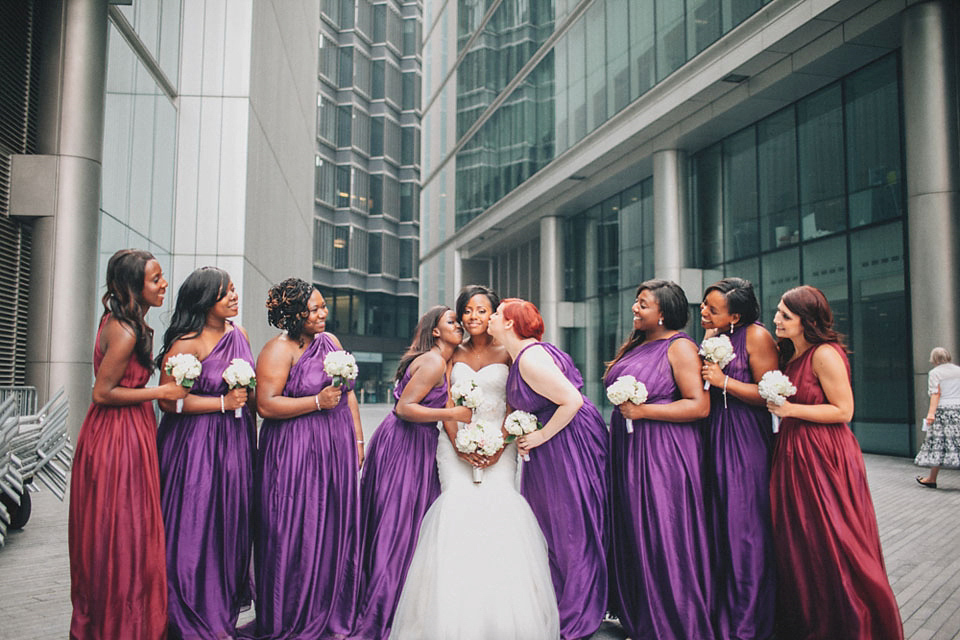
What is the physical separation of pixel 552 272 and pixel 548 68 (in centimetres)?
725

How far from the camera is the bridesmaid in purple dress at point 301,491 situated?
15.5ft

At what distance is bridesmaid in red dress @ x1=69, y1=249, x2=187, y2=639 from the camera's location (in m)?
4.09

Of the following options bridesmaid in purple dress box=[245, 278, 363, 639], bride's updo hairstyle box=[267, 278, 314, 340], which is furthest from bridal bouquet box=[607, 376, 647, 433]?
bride's updo hairstyle box=[267, 278, 314, 340]

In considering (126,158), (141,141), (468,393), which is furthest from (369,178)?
(468,393)

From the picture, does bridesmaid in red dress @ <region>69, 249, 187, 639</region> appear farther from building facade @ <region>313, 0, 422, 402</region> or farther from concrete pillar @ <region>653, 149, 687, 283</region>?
building facade @ <region>313, 0, 422, 402</region>

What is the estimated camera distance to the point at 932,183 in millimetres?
13102

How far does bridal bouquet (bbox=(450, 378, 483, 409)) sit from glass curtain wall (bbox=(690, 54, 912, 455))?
12.7 metres

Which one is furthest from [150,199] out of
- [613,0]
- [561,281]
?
[561,281]

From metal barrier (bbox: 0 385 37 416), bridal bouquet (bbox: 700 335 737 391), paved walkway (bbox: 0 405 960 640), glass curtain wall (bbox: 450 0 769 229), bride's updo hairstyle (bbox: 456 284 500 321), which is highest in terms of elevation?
glass curtain wall (bbox: 450 0 769 229)

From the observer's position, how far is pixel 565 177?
2480 cm

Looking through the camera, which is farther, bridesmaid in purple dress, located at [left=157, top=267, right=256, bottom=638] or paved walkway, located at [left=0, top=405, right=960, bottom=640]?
paved walkway, located at [left=0, top=405, right=960, bottom=640]

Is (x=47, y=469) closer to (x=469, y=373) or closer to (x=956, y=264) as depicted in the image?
(x=469, y=373)

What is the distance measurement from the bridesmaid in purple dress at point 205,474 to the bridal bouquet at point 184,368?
0.20 meters

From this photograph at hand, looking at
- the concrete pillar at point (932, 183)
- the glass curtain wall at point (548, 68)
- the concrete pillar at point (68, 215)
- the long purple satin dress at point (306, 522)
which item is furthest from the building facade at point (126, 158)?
the concrete pillar at point (932, 183)
